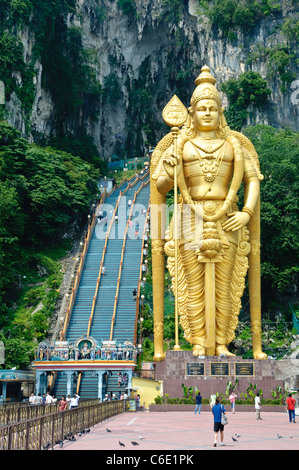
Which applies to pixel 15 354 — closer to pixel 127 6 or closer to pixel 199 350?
pixel 199 350

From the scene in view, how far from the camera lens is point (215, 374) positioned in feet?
48.9

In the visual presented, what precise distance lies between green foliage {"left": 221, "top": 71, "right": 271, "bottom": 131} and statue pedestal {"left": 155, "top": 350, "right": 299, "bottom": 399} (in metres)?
21.9

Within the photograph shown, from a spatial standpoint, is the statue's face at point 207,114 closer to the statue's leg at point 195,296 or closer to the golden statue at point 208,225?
the golden statue at point 208,225

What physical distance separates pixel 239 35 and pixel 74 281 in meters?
20.4

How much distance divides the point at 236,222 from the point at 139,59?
37351 mm

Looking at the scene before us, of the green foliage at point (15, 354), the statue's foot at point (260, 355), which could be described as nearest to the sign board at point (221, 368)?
the statue's foot at point (260, 355)

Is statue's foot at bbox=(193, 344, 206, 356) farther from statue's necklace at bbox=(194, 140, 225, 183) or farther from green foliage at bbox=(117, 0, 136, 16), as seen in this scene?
green foliage at bbox=(117, 0, 136, 16)

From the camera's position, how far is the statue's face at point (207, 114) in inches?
637

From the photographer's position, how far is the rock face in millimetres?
40188

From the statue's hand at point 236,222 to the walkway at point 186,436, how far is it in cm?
551

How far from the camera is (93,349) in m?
19.2

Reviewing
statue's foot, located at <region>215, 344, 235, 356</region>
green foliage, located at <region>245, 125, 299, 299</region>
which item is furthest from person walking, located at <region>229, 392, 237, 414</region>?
green foliage, located at <region>245, 125, 299, 299</region>
